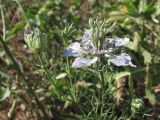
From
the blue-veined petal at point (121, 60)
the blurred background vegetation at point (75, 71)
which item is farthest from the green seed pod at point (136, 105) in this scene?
the blurred background vegetation at point (75, 71)

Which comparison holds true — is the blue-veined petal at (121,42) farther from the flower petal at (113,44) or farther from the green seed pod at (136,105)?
the green seed pod at (136,105)

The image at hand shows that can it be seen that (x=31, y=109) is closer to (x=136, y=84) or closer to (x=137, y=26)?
(x=136, y=84)

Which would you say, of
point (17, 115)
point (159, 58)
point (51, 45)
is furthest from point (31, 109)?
point (159, 58)

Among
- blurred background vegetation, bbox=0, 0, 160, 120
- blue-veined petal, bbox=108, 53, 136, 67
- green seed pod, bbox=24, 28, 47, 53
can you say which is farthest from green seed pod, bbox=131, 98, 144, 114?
blurred background vegetation, bbox=0, 0, 160, 120

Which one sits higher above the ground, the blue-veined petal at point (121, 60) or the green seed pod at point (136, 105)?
the blue-veined petal at point (121, 60)

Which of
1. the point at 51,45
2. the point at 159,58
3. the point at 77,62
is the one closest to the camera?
the point at 77,62

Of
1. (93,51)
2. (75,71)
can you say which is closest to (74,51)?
(93,51)

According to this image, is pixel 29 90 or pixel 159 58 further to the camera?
pixel 159 58

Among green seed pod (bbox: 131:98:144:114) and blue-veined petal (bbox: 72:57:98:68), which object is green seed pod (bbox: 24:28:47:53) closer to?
blue-veined petal (bbox: 72:57:98:68)
